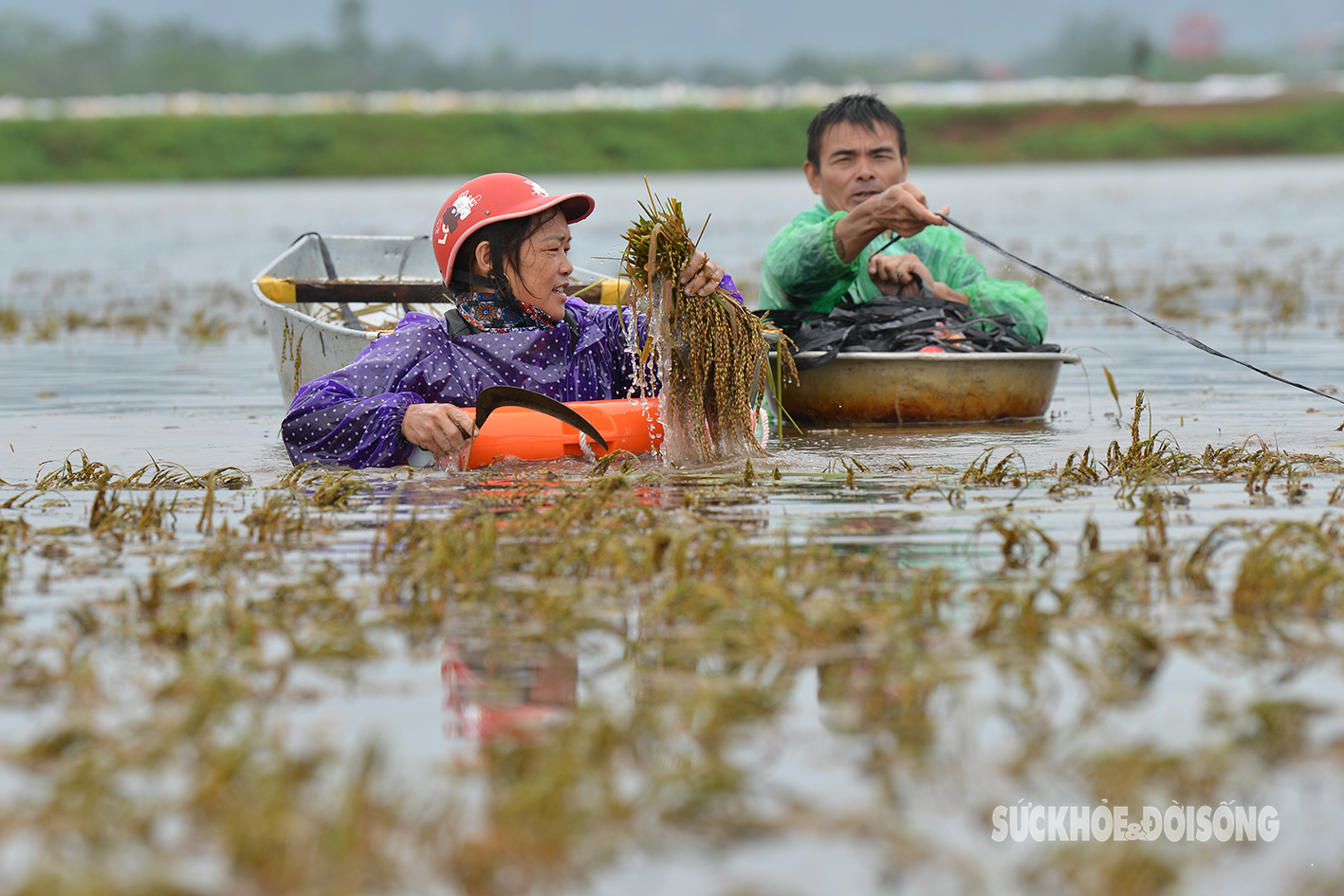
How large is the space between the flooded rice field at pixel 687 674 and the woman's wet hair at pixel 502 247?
0.74 meters

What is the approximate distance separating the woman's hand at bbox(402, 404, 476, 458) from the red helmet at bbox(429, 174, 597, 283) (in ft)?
1.79

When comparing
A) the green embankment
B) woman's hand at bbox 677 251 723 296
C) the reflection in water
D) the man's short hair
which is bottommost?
the reflection in water

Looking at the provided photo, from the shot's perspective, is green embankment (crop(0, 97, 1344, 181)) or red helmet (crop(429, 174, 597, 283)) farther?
green embankment (crop(0, 97, 1344, 181))

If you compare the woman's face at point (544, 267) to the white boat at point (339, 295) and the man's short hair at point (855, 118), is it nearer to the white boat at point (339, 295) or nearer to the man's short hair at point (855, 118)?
the white boat at point (339, 295)

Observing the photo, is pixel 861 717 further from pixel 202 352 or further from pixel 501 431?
pixel 202 352

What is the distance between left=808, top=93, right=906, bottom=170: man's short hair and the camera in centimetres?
797

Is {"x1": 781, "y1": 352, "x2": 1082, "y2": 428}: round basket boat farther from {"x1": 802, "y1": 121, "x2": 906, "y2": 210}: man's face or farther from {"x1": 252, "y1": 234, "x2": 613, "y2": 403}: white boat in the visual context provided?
{"x1": 252, "y1": 234, "x2": 613, "y2": 403}: white boat

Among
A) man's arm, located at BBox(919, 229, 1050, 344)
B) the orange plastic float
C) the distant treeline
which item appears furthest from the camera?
the distant treeline

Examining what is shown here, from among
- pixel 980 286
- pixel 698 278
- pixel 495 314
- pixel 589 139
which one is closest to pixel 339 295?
pixel 495 314

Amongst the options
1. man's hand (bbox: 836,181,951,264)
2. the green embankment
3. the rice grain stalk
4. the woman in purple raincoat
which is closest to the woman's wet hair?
the woman in purple raincoat

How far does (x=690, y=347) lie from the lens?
6234mm

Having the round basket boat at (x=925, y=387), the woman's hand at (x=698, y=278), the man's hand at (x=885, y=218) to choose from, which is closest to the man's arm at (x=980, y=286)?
the round basket boat at (x=925, y=387)

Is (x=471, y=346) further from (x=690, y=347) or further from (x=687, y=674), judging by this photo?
(x=687, y=674)

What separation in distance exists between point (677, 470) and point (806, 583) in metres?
2.26
